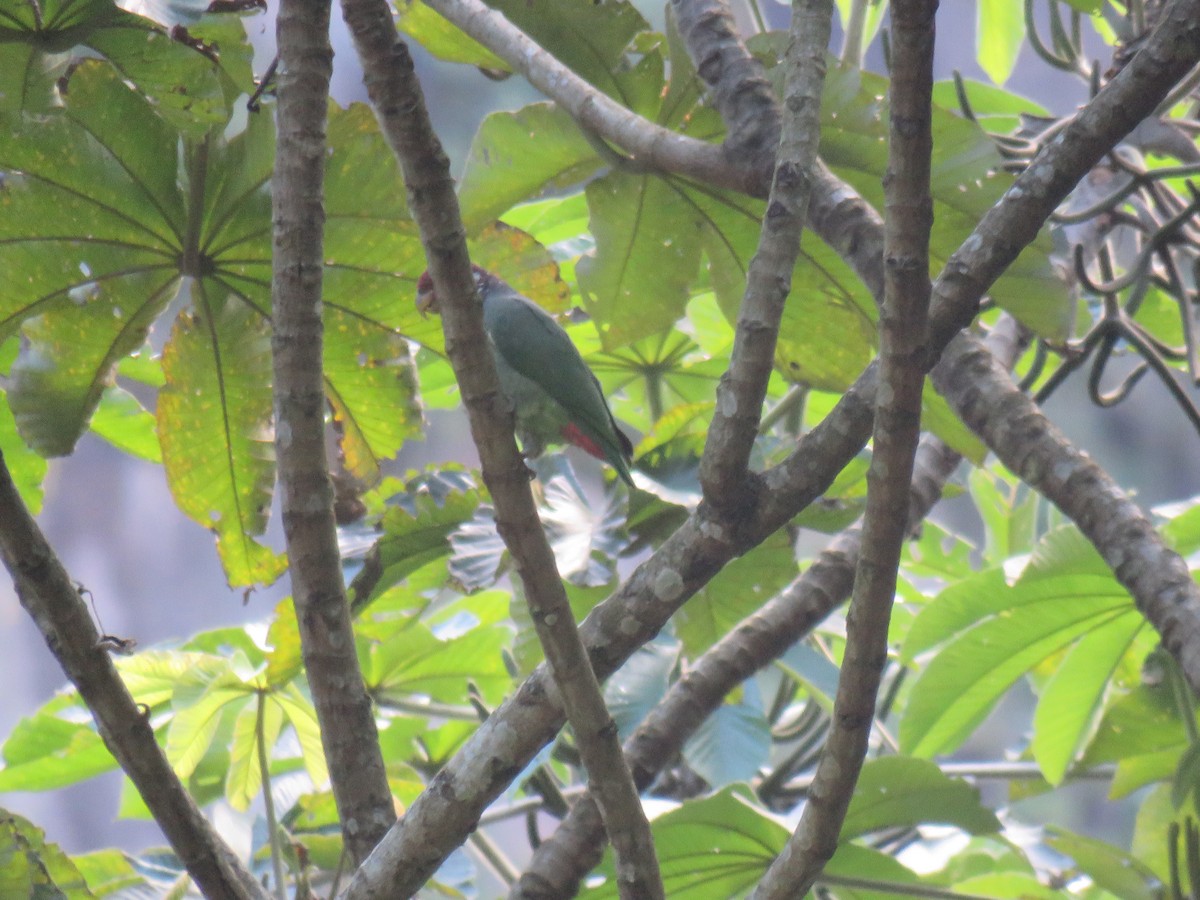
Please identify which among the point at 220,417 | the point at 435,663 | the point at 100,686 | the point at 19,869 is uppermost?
the point at 220,417

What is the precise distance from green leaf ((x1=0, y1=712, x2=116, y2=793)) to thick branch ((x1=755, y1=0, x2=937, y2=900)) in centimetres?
203

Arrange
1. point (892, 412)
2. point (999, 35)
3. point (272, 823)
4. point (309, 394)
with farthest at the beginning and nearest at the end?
point (999, 35), point (272, 823), point (309, 394), point (892, 412)

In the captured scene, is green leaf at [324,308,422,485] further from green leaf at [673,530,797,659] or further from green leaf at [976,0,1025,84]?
green leaf at [976,0,1025,84]

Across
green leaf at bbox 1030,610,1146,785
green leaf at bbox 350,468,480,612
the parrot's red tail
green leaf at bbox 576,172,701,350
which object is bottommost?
green leaf at bbox 1030,610,1146,785

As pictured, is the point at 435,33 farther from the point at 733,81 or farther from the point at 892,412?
the point at 892,412

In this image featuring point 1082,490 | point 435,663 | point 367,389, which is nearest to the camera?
point 1082,490

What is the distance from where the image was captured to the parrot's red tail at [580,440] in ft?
8.27

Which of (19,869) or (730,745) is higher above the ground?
(730,745)

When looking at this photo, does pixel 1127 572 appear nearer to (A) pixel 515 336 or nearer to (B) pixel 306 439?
(B) pixel 306 439

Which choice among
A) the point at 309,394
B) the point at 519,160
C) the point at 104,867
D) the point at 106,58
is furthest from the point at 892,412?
the point at 104,867

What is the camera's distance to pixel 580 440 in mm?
2564

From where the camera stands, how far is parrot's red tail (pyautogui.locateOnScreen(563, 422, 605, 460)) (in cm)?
252

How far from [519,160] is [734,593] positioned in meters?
1.03

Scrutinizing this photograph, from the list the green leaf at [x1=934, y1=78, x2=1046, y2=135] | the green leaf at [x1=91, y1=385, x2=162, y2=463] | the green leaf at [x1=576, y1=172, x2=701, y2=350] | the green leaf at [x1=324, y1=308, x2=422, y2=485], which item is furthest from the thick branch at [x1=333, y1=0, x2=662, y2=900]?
the green leaf at [x1=934, y1=78, x2=1046, y2=135]
